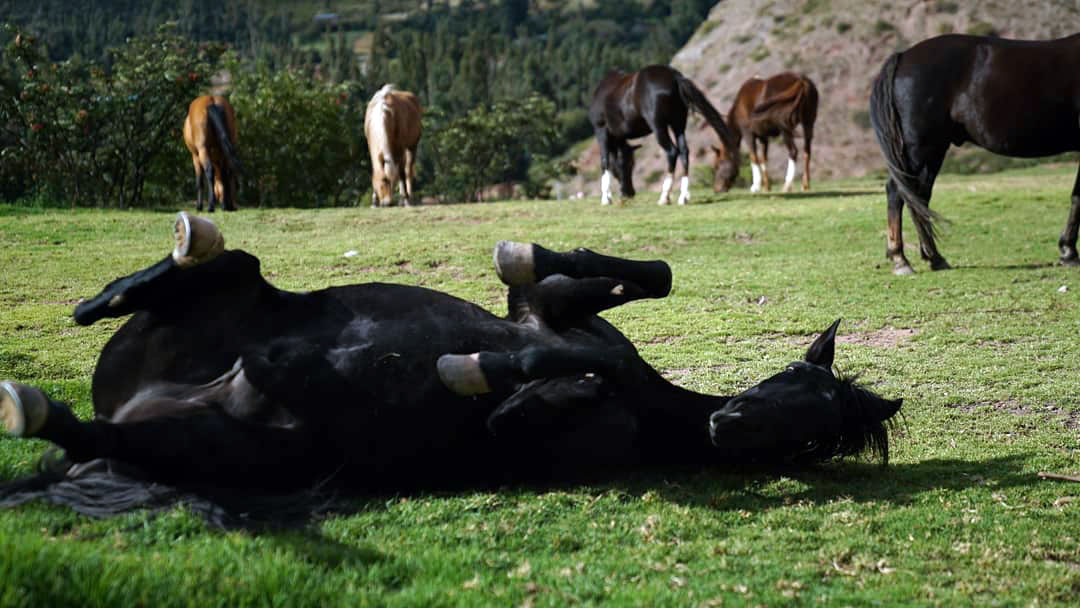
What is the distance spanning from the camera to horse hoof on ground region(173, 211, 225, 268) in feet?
11.7

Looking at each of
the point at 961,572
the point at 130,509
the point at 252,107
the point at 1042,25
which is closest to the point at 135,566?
the point at 130,509

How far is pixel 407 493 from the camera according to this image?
146 inches

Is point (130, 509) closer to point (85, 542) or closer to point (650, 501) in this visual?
point (85, 542)

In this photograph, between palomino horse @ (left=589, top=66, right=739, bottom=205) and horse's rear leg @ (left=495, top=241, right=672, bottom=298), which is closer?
horse's rear leg @ (left=495, top=241, right=672, bottom=298)

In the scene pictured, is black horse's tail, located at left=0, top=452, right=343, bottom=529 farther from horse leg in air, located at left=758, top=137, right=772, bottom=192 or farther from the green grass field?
horse leg in air, located at left=758, top=137, right=772, bottom=192

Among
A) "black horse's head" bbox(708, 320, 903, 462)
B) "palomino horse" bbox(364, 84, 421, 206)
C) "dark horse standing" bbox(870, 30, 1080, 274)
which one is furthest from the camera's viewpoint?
"palomino horse" bbox(364, 84, 421, 206)

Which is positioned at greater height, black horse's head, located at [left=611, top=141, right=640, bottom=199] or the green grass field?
black horse's head, located at [left=611, top=141, right=640, bottom=199]

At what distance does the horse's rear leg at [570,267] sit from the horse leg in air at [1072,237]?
26.8 feet

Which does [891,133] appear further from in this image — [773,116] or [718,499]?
[773,116]

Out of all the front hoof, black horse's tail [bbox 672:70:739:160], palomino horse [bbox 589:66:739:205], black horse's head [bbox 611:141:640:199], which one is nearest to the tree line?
palomino horse [bbox 589:66:739:205]

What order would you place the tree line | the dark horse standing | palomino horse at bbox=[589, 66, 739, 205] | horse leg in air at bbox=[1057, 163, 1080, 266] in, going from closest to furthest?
1. the dark horse standing
2. horse leg in air at bbox=[1057, 163, 1080, 266]
3. palomino horse at bbox=[589, 66, 739, 205]
4. the tree line

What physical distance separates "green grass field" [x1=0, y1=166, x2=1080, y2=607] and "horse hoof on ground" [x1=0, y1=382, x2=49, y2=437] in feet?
0.91

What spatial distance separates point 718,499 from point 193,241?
6.75 feet

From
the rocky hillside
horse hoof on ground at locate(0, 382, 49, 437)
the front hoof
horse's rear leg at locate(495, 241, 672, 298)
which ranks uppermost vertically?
the rocky hillside
